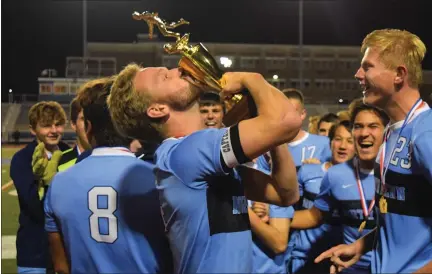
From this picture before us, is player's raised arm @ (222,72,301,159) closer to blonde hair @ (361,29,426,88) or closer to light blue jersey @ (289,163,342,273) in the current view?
blonde hair @ (361,29,426,88)

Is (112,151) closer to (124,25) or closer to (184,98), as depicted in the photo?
(184,98)

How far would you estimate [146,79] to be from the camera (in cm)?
166

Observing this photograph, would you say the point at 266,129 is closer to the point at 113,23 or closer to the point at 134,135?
the point at 134,135

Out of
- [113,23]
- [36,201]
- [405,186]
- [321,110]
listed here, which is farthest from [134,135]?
[113,23]

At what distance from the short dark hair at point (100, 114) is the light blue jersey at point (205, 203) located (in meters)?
0.60

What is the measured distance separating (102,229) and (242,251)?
0.68 meters

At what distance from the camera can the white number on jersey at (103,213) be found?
1989mm

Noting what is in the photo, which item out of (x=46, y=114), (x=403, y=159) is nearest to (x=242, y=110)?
(x=403, y=159)

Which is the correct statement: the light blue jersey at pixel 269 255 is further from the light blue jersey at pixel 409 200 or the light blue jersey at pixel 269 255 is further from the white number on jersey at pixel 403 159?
the white number on jersey at pixel 403 159

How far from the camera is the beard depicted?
1609 millimetres

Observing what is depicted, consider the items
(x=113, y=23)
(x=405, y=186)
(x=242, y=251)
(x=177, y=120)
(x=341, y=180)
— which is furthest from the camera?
(x=113, y=23)

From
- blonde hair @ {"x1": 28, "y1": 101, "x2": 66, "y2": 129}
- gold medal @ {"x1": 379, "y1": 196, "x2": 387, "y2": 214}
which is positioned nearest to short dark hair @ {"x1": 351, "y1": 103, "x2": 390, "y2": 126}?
gold medal @ {"x1": 379, "y1": 196, "x2": 387, "y2": 214}

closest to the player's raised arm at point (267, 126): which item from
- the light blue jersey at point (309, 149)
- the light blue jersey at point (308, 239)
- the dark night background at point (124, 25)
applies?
the light blue jersey at point (308, 239)

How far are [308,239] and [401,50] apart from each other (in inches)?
81.9
